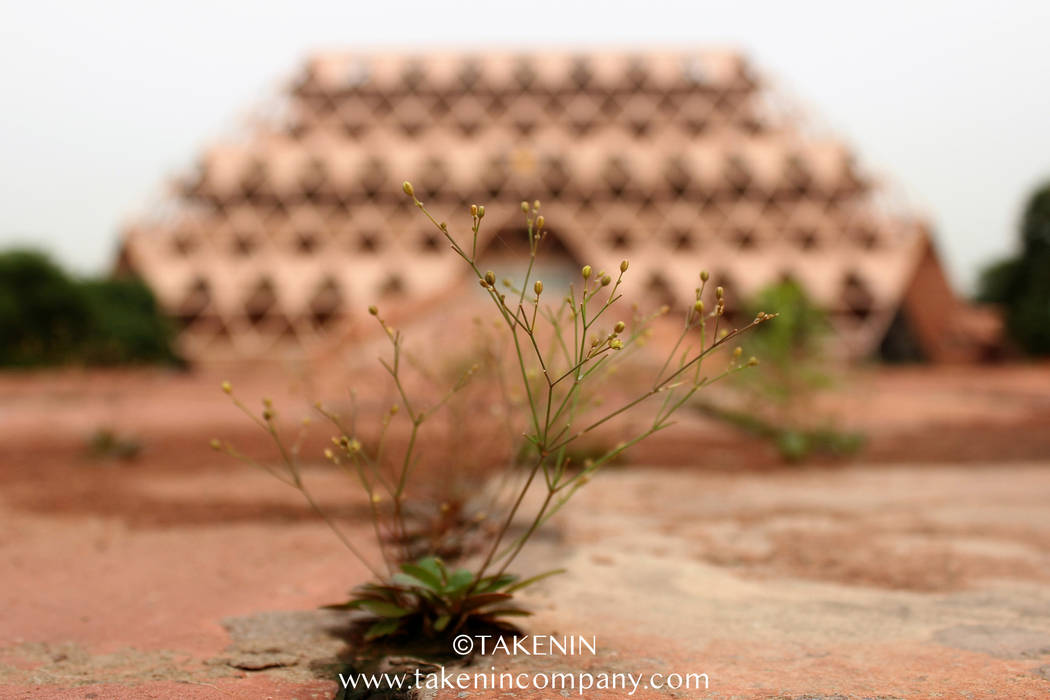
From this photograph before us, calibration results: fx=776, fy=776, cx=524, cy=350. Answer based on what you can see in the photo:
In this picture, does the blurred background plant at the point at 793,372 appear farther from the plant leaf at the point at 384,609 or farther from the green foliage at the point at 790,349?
→ the plant leaf at the point at 384,609

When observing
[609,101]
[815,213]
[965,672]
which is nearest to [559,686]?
[965,672]

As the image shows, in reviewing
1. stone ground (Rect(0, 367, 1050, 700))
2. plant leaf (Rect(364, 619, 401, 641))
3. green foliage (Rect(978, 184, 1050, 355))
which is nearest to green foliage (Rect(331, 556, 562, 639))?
plant leaf (Rect(364, 619, 401, 641))

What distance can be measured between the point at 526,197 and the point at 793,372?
1034 inches

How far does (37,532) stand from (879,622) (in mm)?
4073

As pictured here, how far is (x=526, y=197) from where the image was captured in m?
32.7

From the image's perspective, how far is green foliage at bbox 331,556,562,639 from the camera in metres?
2.30

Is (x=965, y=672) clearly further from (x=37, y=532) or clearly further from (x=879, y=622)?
(x=37, y=532)

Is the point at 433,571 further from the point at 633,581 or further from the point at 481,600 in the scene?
the point at 633,581

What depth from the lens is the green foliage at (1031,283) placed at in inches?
964

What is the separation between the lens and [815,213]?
31.5m

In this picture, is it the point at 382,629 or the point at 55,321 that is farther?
the point at 55,321

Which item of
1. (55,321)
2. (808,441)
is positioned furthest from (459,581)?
(55,321)

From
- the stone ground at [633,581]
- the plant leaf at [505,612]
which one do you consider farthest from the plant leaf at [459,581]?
the stone ground at [633,581]

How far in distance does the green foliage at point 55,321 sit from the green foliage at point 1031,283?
26.2 meters
